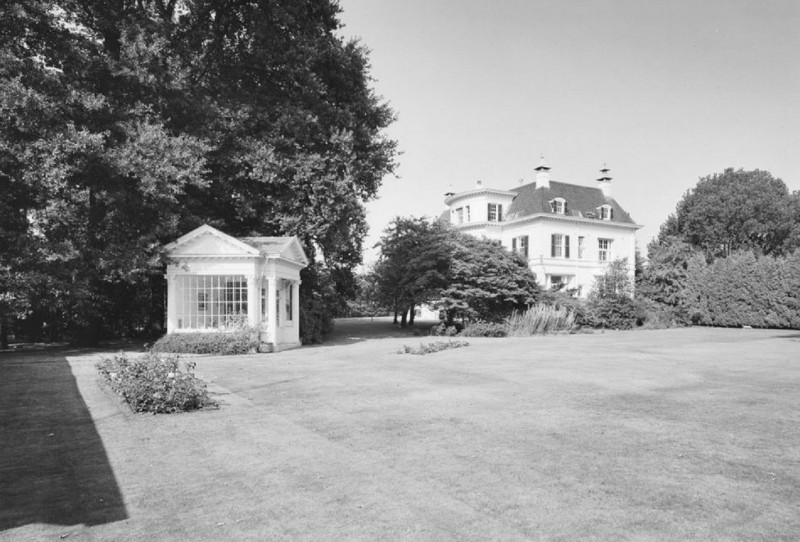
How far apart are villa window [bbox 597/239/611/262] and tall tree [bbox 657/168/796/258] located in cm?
1058

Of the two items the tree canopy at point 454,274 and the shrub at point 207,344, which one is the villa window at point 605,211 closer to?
the tree canopy at point 454,274

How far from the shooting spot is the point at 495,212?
1882 inches

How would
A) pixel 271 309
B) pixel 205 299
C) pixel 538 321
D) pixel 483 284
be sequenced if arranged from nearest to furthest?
pixel 205 299 → pixel 271 309 → pixel 538 321 → pixel 483 284

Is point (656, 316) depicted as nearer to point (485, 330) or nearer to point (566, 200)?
point (566, 200)

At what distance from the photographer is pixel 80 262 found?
19219mm

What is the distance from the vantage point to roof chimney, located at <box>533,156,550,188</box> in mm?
46781

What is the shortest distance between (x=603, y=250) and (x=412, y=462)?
45693mm

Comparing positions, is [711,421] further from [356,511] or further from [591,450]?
[356,511]

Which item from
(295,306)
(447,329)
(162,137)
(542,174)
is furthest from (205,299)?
(542,174)

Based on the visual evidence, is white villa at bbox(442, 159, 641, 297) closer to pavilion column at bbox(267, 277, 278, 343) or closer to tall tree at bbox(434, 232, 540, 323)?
tall tree at bbox(434, 232, 540, 323)

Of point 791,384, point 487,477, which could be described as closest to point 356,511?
point 487,477

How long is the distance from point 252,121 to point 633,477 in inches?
838

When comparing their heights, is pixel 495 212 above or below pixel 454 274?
above

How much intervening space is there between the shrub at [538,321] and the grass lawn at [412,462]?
1781 cm
